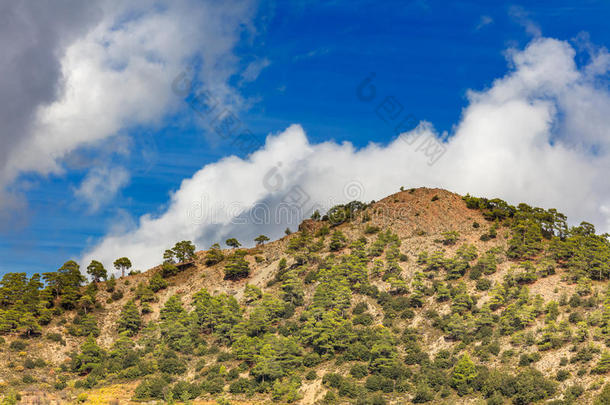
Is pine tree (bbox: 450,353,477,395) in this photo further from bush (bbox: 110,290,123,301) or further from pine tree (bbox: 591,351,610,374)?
bush (bbox: 110,290,123,301)

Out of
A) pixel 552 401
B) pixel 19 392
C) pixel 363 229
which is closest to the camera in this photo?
pixel 552 401

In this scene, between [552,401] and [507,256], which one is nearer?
[552,401]

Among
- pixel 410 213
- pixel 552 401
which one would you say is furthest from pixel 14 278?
pixel 552 401

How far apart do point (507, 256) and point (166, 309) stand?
71023 mm

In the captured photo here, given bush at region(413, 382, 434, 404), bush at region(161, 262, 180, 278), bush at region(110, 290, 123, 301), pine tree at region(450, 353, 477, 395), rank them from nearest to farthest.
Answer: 1. bush at region(413, 382, 434, 404)
2. pine tree at region(450, 353, 477, 395)
3. bush at region(110, 290, 123, 301)
4. bush at region(161, 262, 180, 278)

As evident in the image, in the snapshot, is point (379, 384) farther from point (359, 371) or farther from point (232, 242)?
point (232, 242)

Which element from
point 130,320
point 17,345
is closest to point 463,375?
point 130,320

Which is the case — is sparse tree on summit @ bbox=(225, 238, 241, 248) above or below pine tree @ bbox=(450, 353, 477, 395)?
above

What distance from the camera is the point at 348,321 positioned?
95.5 metres

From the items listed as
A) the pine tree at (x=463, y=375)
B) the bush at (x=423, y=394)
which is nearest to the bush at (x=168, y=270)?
the bush at (x=423, y=394)

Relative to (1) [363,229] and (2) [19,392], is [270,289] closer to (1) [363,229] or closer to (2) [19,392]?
(1) [363,229]

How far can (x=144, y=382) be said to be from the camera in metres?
83.8

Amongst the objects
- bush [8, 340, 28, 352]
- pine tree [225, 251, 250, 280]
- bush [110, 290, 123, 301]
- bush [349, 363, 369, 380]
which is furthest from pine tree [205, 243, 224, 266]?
bush [349, 363, 369, 380]

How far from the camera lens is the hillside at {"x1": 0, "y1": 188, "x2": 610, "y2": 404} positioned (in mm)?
77625
